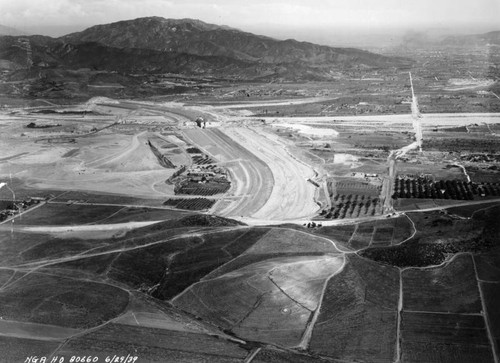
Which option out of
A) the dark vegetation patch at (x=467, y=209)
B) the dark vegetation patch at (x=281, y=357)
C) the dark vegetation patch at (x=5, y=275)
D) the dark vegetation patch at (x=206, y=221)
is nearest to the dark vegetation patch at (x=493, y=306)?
the dark vegetation patch at (x=281, y=357)

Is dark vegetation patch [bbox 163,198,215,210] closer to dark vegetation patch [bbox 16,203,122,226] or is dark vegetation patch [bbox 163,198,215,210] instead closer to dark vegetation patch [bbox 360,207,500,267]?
dark vegetation patch [bbox 16,203,122,226]

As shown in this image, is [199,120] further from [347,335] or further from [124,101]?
[347,335]

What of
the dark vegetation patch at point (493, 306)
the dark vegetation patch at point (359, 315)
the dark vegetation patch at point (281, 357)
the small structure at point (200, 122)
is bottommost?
the dark vegetation patch at point (281, 357)

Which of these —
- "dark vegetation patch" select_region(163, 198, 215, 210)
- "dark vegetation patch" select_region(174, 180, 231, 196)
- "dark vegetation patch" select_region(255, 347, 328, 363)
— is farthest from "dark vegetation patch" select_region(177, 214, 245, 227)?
"dark vegetation patch" select_region(255, 347, 328, 363)

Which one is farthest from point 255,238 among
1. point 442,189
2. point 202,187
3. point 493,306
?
point 442,189

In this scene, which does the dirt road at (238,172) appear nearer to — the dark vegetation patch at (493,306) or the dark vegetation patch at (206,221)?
the dark vegetation patch at (206,221)
